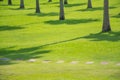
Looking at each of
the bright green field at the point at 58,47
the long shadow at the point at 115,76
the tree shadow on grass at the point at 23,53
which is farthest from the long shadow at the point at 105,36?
the long shadow at the point at 115,76

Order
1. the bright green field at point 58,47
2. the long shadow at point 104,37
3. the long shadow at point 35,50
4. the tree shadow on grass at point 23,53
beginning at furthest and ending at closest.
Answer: the long shadow at point 104,37, the long shadow at point 35,50, the tree shadow on grass at point 23,53, the bright green field at point 58,47

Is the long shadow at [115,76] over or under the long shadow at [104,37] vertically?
under

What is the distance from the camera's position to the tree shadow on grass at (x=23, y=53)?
26.1 meters

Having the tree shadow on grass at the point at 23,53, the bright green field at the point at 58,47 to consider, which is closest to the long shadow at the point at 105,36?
the bright green field at the point at 58,47

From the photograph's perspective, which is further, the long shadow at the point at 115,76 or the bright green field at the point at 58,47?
the bright green field at the point at 58,47

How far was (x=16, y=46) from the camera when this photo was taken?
31.2 metres

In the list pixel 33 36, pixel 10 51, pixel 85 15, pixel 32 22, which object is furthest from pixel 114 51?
pixel 85 15

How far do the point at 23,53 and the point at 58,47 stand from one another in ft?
9.31

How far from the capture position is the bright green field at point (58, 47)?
1922cm

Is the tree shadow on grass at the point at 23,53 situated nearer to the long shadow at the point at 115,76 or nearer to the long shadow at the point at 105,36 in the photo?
the long shadow at the point at 105,36

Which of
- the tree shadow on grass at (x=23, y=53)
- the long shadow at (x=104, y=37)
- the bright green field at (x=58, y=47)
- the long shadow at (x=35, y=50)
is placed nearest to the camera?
the bright green field at (x=58, y=47)

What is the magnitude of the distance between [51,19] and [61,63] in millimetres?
25057

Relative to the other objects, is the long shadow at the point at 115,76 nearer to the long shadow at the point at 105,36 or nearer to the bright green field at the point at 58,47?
the bright green field at the point at 58,47

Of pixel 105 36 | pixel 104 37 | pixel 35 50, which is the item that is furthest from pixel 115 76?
pixel 105 36
